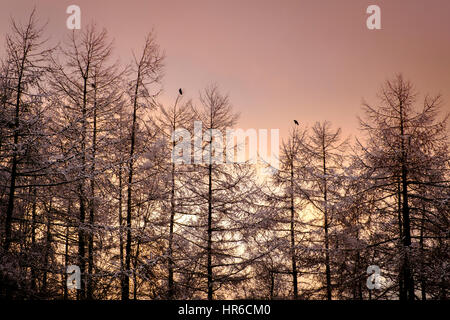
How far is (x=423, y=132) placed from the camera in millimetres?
10633

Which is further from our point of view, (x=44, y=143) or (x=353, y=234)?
(x=353, y=234)

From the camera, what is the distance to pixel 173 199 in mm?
12312

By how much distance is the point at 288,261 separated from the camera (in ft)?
47.1

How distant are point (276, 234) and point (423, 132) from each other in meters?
6.83

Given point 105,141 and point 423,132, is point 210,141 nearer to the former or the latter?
point 105,141

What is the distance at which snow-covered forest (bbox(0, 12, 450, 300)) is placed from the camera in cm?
845

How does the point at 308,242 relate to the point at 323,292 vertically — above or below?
above

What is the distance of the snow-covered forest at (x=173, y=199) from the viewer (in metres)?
8.45

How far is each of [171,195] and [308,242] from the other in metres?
6.12

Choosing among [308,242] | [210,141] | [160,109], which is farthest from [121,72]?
[308,242]
